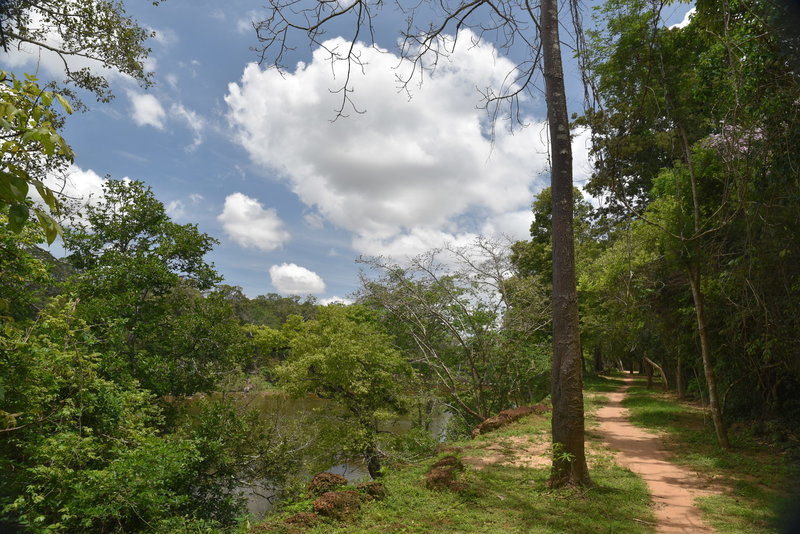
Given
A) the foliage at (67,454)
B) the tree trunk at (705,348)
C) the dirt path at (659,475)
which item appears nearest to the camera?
the dirt path at (659,475)

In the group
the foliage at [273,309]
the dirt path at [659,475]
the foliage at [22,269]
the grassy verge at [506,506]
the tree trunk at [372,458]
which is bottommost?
the tree trunk at [372,458]

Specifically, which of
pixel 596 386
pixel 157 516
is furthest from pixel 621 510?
pixel 596 386

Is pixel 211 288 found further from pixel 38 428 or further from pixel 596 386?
pixel 596 386

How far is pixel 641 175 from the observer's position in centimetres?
2123

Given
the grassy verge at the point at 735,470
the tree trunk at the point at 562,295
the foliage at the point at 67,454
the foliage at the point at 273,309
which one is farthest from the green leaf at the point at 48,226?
the foliage at the point at 273,309

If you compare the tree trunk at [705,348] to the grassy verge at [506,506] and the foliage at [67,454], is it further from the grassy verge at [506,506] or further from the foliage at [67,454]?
the foliage at [67,454]

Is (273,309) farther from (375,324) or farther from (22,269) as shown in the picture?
(22,269)

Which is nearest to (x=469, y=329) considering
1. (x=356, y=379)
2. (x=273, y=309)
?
(x=356, y=379)

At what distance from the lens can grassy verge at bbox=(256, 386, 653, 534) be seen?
4242 millimetres

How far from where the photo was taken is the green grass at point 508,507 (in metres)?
4.24

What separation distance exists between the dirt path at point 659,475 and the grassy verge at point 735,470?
7.2 inches

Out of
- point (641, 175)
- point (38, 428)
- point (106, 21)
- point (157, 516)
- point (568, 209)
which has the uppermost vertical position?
point (641, 175)

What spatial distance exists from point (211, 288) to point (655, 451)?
11.4 metres

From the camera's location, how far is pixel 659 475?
662 cm
